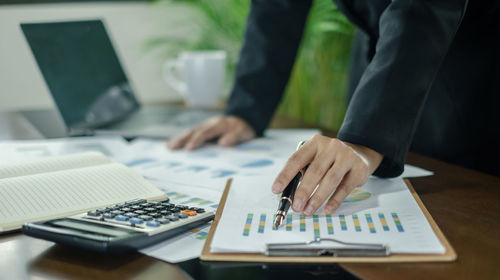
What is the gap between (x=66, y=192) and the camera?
0.68 m

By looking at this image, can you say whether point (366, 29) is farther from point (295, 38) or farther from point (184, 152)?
point (184, 152)

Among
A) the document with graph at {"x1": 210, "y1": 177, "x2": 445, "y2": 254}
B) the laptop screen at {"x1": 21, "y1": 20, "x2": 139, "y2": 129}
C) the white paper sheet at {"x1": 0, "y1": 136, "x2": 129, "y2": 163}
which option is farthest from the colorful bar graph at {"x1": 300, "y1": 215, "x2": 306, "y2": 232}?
the laptop screen at {"x1": 21, "y1": 20, "x2": 139, "y2": 129}

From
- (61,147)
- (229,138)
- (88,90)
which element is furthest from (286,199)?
(88,90)

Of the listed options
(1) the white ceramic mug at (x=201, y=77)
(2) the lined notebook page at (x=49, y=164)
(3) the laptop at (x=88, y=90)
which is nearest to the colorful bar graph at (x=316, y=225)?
(2) the lined notebook page at (x=49, y=164)

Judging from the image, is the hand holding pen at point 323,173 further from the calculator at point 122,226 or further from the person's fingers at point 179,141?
the person's fingers at point 179,141

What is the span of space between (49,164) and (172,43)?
1402 millimetres

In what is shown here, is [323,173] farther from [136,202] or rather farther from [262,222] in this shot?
[136,202]

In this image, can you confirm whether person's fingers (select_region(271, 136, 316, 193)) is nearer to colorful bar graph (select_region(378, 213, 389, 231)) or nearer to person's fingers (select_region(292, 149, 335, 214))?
person's fingers (select_region(292, 149, 335, 214))

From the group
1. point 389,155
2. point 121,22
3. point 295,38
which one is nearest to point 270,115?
point 295,38

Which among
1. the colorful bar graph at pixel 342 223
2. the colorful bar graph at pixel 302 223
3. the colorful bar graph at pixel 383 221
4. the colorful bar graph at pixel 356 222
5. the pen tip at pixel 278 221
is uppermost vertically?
the pen tip at pixel 278 221

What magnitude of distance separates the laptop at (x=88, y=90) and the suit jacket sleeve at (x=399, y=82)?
1.85 ft

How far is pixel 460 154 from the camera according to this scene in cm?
109

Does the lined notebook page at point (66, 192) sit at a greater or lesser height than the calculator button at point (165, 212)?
greater

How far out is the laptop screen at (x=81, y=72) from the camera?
1.18m
